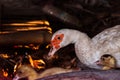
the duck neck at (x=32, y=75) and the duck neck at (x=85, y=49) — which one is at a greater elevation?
the duck neck at (x=85, y=49)

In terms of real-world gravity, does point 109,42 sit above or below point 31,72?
above

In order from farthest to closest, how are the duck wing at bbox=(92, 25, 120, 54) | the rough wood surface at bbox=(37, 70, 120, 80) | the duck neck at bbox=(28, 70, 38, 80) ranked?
1. the duck neck at bbox=(28, 70, 38, 80)
2. the duck wing at bbox=(92, 25, 120, 54)
3. the rough wood surface at bbox=(37, 70, 120, 80)

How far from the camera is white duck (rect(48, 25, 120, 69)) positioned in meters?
2.28

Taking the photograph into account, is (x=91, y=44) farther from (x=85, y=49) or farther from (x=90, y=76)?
(x=90, y=76)

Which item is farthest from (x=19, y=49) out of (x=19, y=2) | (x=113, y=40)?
(x=113, y=40)

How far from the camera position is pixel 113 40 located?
2303mm

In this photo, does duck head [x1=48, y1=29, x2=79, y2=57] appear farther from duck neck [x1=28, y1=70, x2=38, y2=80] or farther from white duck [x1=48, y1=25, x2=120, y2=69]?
duck neck [x1=28, y1=70, x2=38, y2=80]

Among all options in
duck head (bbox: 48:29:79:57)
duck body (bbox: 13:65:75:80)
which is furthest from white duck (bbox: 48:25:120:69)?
duck body (bbox: 13:65:75:80)

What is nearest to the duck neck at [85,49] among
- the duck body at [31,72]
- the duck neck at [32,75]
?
the duck body at [31,72]

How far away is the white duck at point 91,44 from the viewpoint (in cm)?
228

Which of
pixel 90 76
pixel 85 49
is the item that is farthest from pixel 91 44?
pixel 90 76

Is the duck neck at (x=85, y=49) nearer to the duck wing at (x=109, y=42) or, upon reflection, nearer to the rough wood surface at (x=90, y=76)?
the duck wing at (x=109, y=42)

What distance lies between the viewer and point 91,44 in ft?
7.84

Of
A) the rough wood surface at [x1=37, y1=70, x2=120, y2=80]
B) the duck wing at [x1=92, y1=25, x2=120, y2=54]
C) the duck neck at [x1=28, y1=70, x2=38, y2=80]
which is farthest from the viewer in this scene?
the duck neck at [x1=28, y1=70, x2=38, y2=80]
